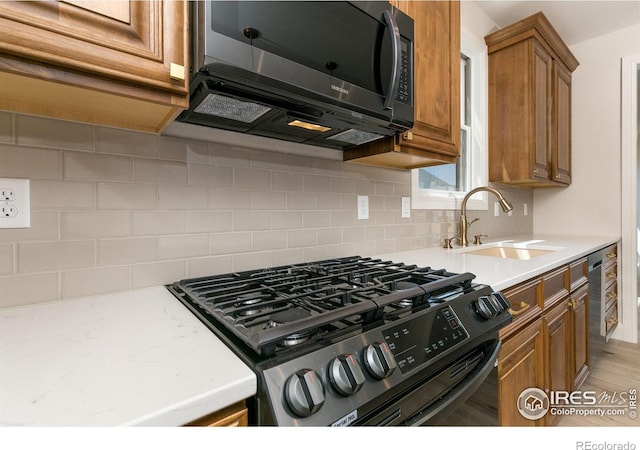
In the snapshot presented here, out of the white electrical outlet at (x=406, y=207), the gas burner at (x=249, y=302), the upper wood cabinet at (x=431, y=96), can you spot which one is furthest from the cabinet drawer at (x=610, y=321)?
the gas burner at (x=249, y=302)

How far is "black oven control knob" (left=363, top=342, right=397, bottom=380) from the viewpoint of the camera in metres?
0.60

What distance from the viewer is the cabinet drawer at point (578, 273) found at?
68.2 inches

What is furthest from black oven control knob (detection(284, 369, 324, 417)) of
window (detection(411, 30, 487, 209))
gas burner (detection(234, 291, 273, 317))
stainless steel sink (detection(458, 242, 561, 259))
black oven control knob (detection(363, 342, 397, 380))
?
window (detection(411, 30, 487, 209))

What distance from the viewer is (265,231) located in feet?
4.25

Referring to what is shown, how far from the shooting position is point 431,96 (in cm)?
141

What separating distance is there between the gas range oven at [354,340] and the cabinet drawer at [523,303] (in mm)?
197

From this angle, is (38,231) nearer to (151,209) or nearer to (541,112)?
(151,209)

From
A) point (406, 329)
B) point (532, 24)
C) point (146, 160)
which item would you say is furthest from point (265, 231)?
point (532, 24)

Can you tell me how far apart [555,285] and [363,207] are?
99 cm

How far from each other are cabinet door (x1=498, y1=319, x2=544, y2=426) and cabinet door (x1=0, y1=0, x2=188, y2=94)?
1327 mm

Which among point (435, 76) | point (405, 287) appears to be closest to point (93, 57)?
point (405, 287)

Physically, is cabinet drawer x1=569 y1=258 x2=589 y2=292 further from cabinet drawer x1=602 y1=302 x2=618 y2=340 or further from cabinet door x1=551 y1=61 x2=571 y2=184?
cabinet door x1=551 y1=61 x2=571 y2=184
